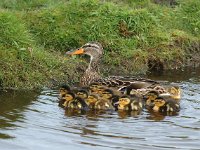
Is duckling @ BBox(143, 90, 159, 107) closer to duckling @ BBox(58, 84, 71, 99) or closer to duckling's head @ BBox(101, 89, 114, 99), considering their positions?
duckling's head @ BBox(101, 89, 114, 99)

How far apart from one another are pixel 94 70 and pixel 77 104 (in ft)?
5.82

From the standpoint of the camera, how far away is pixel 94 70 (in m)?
10.3

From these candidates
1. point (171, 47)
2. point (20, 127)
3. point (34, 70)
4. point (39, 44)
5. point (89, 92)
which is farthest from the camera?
point (171, 47)

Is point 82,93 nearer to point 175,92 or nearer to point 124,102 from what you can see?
point 124,102

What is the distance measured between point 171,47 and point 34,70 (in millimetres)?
3115

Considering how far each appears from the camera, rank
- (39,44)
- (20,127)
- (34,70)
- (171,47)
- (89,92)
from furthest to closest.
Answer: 1. (171,47)
2. (39,44)
3. (34,70)
4. (89,92)
5. (20,127)

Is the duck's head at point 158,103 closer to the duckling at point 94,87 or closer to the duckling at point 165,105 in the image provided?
the duckling at point 165,105

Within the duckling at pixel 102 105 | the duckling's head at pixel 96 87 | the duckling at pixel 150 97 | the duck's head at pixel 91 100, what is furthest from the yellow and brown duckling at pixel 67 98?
the duckling at pixel 150 97

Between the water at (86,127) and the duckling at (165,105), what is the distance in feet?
0.47

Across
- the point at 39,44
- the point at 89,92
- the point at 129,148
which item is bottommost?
the point at 129,148

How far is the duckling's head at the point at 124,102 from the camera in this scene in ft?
28.0

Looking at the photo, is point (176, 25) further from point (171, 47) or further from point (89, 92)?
point (89, 92)

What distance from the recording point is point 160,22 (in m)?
12.7

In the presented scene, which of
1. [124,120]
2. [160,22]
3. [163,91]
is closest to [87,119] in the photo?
[124,120]
